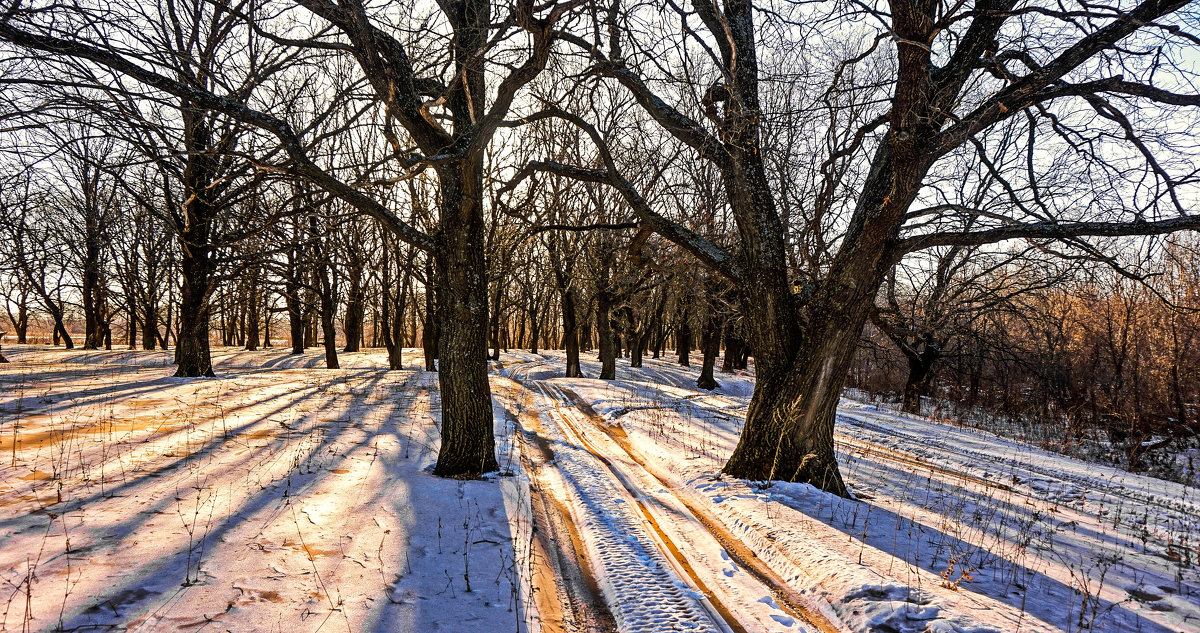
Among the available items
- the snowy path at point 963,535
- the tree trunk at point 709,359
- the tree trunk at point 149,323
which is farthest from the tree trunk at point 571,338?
the tree trunk at point 149,323

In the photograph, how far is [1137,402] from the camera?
1620cm

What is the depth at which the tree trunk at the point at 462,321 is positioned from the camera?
6.19m

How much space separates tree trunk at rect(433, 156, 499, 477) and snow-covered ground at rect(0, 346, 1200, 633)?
432 mm

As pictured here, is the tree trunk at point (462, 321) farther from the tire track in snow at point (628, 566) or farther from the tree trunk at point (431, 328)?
the tree trunk at point (431, 328)

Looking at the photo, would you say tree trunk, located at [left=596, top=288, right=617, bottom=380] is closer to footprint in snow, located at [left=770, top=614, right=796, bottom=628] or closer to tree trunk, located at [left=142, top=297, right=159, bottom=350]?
footprint in snow, located at [left=770, top=614, right=796, bottom=628]

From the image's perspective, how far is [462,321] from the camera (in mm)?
6285

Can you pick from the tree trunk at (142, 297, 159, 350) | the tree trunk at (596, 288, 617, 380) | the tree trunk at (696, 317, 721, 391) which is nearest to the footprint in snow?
the tree trunk at (596, 288, 617, 380)

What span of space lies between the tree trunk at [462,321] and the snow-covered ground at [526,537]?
43cm

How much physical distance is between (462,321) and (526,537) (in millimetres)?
2649

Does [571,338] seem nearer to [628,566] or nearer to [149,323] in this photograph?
[628,566]

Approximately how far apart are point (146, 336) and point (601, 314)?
91.1 ft

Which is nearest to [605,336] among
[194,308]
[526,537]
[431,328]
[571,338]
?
[571,338]

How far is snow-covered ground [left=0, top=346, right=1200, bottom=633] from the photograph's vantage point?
342cm

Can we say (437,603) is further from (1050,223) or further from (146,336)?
(146,336)
